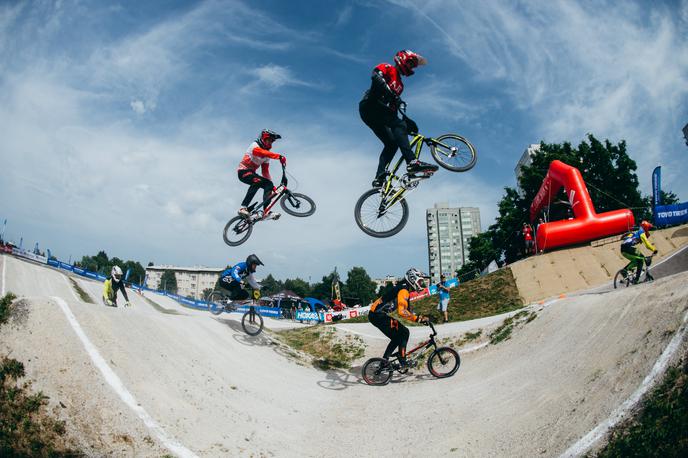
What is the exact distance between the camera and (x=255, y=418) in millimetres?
7633

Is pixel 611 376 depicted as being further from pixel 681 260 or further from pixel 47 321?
pixel 681 260

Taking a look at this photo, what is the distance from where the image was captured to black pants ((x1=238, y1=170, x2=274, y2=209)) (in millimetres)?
13562

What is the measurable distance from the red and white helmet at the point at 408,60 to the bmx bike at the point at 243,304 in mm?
9060

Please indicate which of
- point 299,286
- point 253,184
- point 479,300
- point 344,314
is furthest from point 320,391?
point 299,286

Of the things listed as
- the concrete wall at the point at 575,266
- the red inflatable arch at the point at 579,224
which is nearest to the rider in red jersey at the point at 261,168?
the concrete wall at the point at 575,266

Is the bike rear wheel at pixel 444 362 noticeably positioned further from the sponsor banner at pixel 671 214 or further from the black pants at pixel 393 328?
the sponsor banner at pixel 671 214

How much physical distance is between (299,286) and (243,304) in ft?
425

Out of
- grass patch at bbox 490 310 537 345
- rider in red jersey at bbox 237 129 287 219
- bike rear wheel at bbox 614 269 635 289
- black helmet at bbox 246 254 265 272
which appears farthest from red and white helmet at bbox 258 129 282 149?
bike rear wheel at bbox 614 269 635 289

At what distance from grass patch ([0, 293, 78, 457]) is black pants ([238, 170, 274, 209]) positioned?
28.4 feet

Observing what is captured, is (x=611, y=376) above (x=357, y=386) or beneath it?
above

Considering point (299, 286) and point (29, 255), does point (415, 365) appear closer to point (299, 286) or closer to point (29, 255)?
point (29, 255)

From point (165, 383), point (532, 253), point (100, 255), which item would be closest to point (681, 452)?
point (165, 383)

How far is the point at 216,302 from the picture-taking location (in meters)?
14.4

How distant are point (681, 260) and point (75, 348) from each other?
89.3 feet
